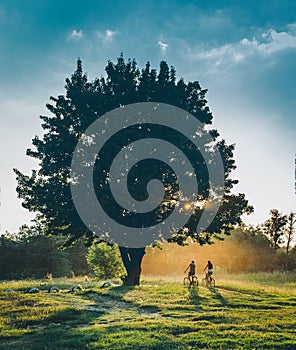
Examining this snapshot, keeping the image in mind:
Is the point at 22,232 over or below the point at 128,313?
over

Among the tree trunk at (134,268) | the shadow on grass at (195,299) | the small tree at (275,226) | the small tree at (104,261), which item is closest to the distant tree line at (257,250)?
the small tree at (275,226)

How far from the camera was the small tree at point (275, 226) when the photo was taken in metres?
66.9

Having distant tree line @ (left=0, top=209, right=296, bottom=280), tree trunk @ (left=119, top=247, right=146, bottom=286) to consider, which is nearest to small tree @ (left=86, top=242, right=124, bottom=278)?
distant tree line @ (left=0, top=209, right=296, bottom=280)

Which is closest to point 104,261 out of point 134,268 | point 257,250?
point 134,268

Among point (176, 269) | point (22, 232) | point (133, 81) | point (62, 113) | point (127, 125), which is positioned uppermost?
point (133, 81)

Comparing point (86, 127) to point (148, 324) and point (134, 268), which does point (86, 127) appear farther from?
point (148, 324)

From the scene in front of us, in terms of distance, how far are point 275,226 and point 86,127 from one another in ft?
161

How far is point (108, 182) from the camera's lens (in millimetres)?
28672

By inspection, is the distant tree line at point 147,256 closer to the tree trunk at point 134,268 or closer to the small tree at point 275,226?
the small tree at point 275,226

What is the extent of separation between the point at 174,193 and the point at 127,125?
271 inches

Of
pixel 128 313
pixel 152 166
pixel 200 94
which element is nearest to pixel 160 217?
pixel 152 166

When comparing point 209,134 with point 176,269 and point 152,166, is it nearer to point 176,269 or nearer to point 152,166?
point 152,166

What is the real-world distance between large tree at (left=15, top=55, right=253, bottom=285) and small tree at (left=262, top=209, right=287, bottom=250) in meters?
38.5

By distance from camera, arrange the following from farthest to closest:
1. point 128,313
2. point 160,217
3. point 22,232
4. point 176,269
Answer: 1. point 176,269
2. point 22,232
3. point 160,217
4. point 128,313
